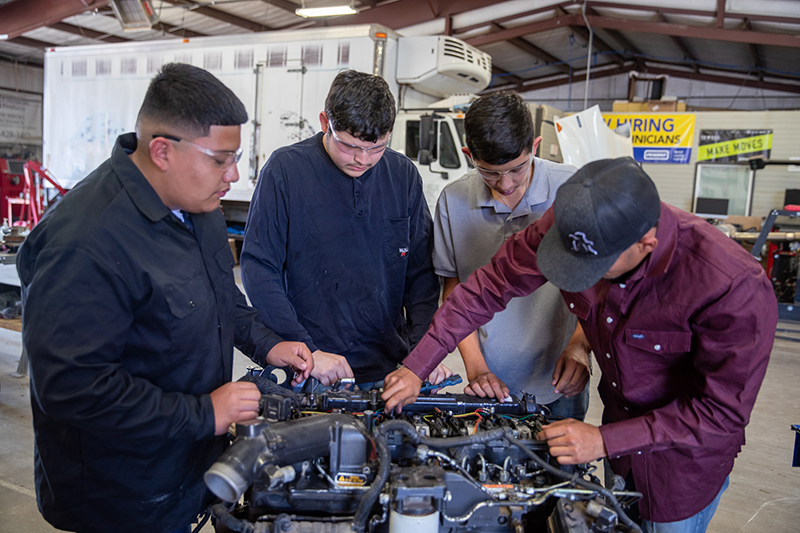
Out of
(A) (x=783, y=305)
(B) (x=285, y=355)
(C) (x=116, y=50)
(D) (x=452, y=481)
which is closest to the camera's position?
(D) (x=452, y=481)

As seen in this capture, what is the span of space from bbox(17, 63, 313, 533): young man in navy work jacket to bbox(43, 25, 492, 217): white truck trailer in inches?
213

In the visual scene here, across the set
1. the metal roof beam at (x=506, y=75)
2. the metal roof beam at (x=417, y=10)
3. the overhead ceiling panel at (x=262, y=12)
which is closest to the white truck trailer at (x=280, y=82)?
the overhead ceiling panel at (x=262, y=12)

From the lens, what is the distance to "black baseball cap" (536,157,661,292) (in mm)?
1145

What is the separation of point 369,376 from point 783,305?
5839 millimetres

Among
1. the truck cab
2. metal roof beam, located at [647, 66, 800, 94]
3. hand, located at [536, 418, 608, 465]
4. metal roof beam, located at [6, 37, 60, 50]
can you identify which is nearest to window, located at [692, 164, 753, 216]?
metal roof beam, located at [647, 66, 800, 94]

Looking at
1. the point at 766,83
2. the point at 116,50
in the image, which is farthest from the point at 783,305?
the point at 766,83

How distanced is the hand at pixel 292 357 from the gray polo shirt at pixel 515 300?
2.26 feet

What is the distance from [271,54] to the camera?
7.23m

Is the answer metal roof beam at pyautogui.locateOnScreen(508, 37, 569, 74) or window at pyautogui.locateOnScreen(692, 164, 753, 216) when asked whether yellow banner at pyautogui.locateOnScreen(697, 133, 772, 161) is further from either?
metal roof beam at pyautogui.locateOnScreen(508, 37, 569, 74)

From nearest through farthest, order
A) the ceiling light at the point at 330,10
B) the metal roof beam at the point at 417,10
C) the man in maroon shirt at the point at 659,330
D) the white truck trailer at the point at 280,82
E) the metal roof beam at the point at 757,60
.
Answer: the man in maroon shirt at the point at 659,330 → the white truck trailer at the point at 280,82 → the ceiling light at the point at 330,10 → the metal roof beam at the point at 417,10 → the metal roof beam at the point at 757,60

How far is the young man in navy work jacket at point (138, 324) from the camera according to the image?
108 cm

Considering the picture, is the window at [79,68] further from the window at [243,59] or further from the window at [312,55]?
the window at [312,55]

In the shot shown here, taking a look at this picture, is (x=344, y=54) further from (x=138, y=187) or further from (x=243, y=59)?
(x=138, y=187)

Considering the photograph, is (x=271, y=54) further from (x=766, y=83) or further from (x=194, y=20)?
(x=766, y=83)
